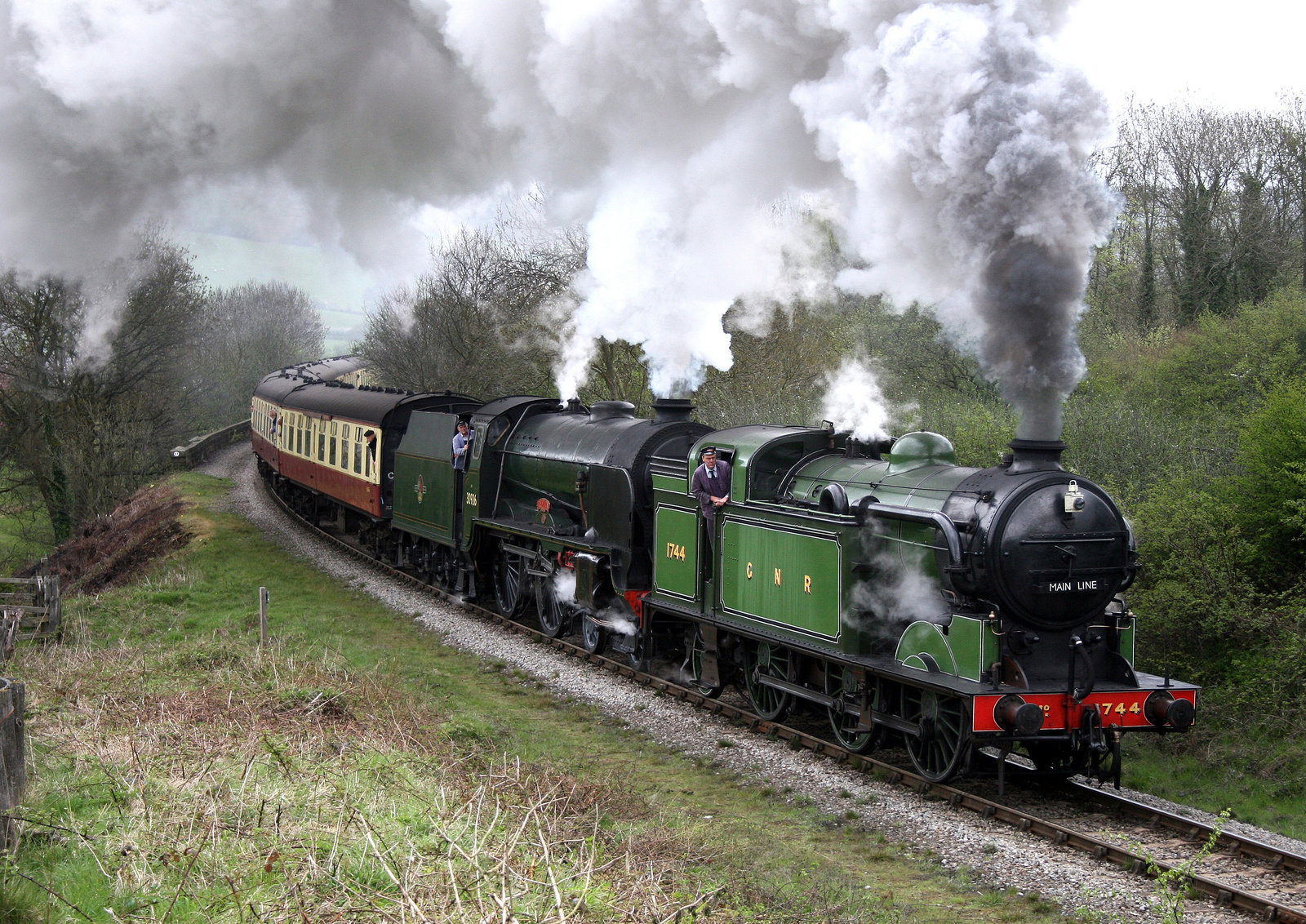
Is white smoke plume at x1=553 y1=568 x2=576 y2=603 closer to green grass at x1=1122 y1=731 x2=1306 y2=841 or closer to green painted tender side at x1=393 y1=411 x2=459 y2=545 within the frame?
green painted tender side at x1=393 y1=411 x2=459 y2=545

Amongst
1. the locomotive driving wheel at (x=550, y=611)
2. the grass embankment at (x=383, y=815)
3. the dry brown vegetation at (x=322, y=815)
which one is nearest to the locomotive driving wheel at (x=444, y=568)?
the locomotive driving wheel at (x=550, y=611)

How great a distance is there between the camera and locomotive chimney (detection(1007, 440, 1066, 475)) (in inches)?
313

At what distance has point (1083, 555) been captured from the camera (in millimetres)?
7836

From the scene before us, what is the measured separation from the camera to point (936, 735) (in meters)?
8.30

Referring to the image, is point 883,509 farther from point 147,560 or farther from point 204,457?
point 204,457

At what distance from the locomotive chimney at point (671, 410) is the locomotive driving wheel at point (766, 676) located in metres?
3.11

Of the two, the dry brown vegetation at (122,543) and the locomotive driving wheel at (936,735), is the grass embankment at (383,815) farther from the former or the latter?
the dry brown vegetation at (122,543)

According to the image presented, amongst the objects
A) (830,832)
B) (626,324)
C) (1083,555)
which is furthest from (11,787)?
(626,324)

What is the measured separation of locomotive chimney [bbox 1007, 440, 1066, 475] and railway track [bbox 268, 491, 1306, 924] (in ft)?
7.68

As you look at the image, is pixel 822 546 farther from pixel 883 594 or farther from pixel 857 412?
pixel 857 412

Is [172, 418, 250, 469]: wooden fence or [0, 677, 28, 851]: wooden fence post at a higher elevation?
[172, 418, 250, 469]: wooden fence

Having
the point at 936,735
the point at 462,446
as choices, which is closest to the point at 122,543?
the point at 462,446

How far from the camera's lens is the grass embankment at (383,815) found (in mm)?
4777

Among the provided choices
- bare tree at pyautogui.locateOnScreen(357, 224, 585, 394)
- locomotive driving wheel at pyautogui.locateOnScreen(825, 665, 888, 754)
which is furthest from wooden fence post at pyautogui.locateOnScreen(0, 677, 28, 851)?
bare tree at pyautogui.locateOnScreen(357, 224, 585, 394)
